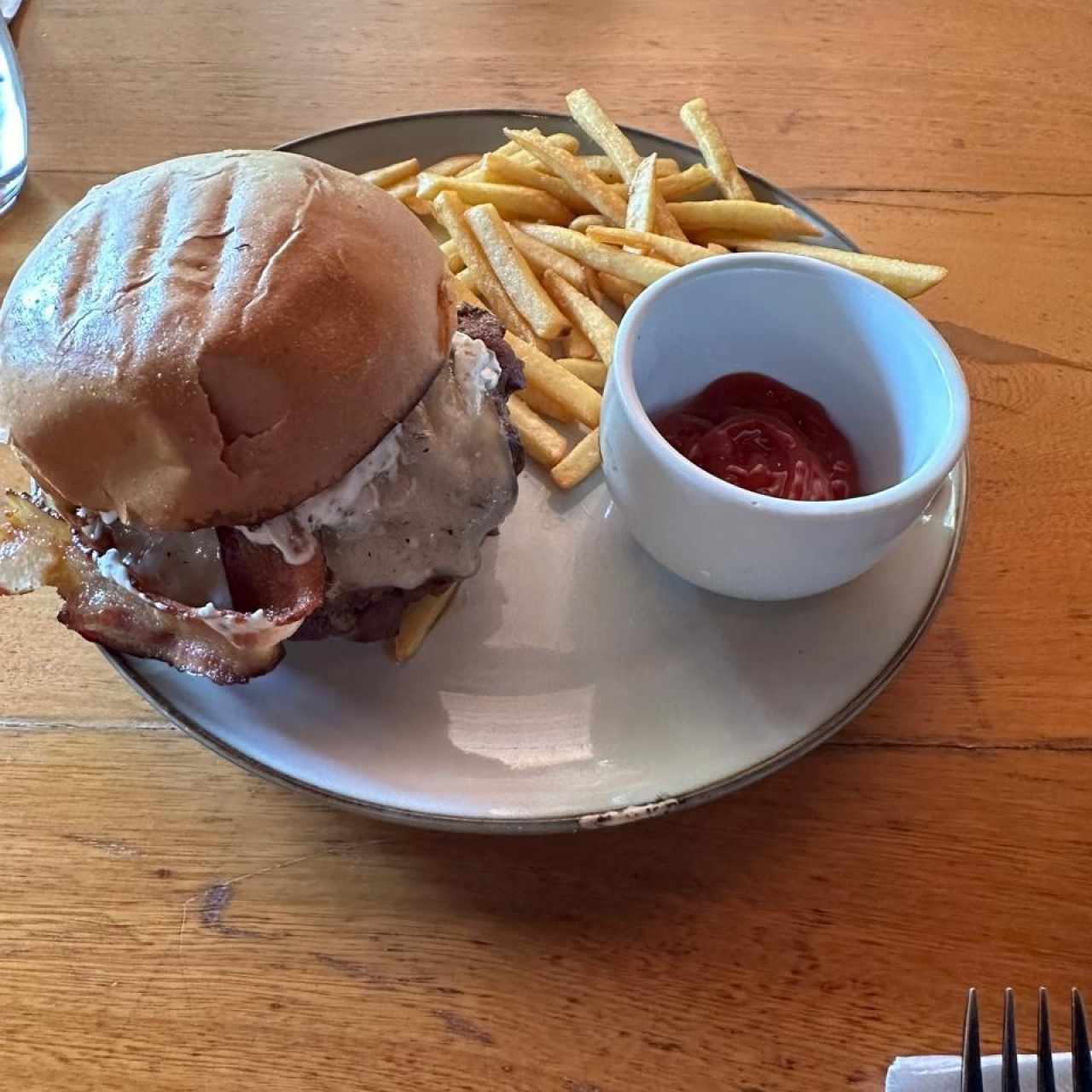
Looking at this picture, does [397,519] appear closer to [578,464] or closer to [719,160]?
[578,464]

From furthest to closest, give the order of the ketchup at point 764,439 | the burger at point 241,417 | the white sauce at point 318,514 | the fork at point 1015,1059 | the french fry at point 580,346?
the french fry at point 580,346 < the ketchup at point 764,439 < the white sauce at point 318,514 < the burger at point 241,417 < the fork at point 1015,1059

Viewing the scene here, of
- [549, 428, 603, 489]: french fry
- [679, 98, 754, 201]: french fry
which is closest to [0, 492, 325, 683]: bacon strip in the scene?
[549, 428, 603, 489]: french fry

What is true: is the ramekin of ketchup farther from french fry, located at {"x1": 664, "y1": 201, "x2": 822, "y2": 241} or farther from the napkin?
the napkin

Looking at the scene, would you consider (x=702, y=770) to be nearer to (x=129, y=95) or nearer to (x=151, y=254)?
(x=151, y=254)

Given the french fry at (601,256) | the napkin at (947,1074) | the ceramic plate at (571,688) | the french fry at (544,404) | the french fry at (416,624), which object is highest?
the french fry at (601,256)

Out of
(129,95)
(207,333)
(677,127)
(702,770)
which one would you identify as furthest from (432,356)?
(129,95)

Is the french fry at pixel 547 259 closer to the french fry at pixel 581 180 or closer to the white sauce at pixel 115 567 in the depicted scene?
the french fry at pixel 581 180

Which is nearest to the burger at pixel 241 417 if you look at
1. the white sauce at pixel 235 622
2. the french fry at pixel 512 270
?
the white sauce at pixel 235 622

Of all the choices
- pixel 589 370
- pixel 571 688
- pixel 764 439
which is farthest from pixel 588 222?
pixel 571 688
